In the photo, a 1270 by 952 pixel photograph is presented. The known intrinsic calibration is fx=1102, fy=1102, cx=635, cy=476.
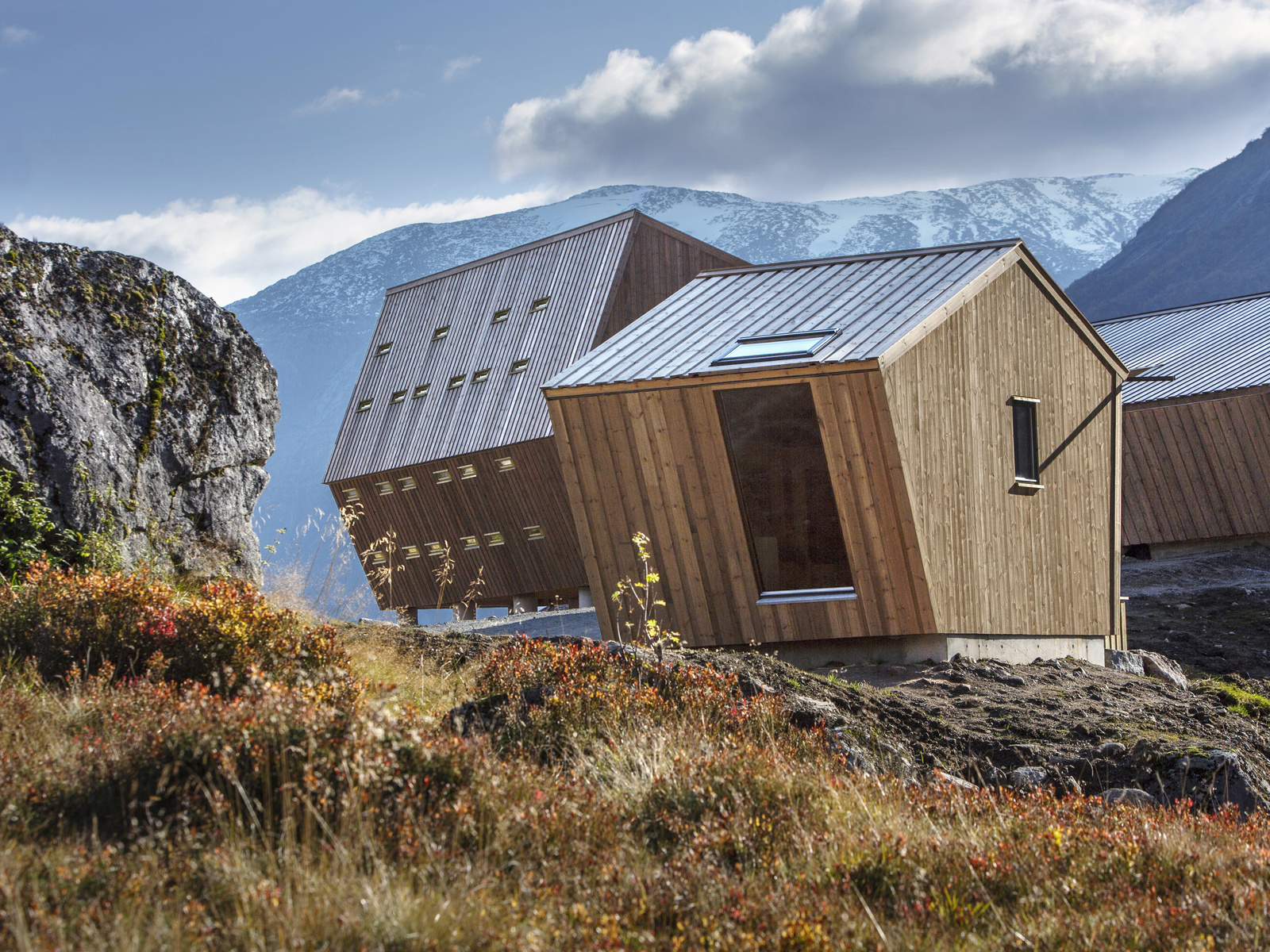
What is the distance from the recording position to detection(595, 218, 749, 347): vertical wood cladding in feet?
58.7

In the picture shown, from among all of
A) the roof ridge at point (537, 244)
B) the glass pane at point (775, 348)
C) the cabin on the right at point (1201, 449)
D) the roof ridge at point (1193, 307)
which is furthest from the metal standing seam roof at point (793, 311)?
the roof ridge at point (1193, 307)

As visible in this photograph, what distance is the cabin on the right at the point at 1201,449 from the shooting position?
2169 cm

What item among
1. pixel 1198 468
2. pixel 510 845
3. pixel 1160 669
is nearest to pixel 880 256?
pixel 1160 669

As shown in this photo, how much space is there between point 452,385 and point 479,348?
2.59ft

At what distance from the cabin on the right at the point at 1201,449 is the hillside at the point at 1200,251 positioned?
71897 millimetres

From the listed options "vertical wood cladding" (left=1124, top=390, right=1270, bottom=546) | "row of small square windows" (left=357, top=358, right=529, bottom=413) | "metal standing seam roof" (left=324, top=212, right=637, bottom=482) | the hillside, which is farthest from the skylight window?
the hillside

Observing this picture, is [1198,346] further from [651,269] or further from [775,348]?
[775,348]

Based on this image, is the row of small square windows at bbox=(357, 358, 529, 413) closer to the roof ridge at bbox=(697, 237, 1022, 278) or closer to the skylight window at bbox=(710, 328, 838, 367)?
the roof ridge at bbox=(697, 237, 1022, 278)

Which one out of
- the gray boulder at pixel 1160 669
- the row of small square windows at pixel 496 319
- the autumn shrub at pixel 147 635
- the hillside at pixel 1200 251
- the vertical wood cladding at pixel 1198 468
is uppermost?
the hillside at pixel 1200 251

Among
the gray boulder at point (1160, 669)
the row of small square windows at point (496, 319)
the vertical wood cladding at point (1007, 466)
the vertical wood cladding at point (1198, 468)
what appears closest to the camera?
the vertical wood cladding at point (1007, 466)

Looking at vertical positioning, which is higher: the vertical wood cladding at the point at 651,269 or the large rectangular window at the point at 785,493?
the vertical wood cladding at the point at 651,269

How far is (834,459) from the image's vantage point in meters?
10.3

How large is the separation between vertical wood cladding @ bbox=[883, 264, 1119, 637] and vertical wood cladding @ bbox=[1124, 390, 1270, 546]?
9.51 meters

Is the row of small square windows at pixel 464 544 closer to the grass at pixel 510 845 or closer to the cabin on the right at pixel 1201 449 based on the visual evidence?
the cabin on the right at pixel 1201 449
